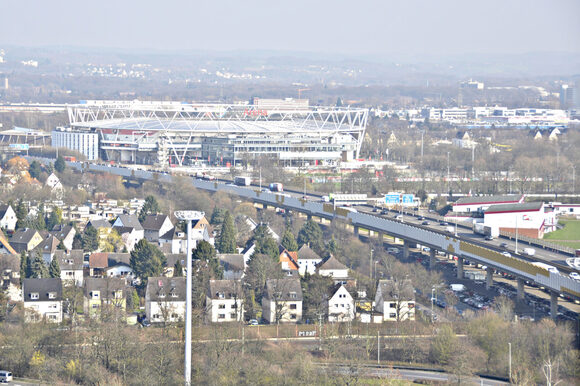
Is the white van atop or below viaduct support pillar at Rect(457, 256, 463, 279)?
below

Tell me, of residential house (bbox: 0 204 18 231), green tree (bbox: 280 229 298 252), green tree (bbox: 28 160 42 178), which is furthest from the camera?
green tree (bbox: 28 160 42 178)

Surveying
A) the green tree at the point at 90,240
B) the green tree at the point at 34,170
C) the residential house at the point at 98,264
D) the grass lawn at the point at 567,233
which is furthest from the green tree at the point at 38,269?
the green tree at the point at 34,170

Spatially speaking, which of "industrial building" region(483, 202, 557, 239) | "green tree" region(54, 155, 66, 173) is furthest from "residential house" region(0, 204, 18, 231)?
"green tree" region(54, 155, 66, 173)

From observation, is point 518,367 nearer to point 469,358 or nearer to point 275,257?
point 469,358

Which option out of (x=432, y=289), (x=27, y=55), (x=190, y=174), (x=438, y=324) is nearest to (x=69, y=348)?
(x=438, y=324)

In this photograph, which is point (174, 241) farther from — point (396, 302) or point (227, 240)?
point (396, 302)

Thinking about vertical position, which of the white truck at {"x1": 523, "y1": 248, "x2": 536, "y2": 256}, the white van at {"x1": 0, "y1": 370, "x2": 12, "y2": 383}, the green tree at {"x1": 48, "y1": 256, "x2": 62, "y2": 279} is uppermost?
the white truck at {"x1": 523, "y1": 248, "x2": 536, "y2": 256}

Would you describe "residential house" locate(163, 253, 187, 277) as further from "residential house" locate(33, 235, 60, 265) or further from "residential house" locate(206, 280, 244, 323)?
"residential house" locate(33, 235, 60, 265)

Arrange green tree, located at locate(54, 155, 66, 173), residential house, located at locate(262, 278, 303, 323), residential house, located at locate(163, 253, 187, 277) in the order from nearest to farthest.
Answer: residential house, located at locate(262, 278, 303, 323) < residential house, located at locate(163, 253, 187, 277) < green tree, located at locate(54, 155, 66, 173)
